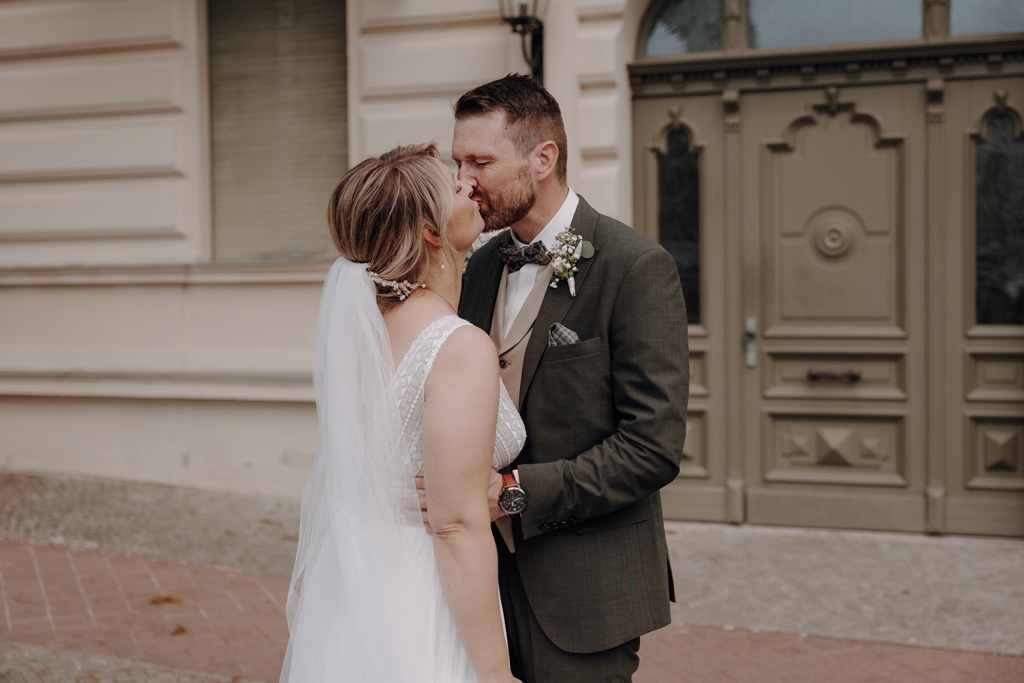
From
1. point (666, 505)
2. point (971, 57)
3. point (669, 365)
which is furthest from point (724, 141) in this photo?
point (669, 365)

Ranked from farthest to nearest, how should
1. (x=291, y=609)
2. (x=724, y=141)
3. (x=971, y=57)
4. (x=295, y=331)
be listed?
(x=295, y=331)
(x=724, y=141)
(x=971, y=57)
(x=291, y=609)

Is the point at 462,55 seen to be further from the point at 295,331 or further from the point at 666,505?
the point at 666,505

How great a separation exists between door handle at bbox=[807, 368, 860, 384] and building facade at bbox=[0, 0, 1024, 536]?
15 millimetres

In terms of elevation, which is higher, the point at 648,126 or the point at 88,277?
the point at 648,126

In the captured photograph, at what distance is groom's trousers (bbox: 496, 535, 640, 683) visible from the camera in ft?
7.92

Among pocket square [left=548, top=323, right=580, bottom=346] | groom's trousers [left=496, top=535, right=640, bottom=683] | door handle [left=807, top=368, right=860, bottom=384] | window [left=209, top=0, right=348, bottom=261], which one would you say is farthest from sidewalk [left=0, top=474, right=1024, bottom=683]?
pocket square [left=548, top=323, right=580, bottom=346]

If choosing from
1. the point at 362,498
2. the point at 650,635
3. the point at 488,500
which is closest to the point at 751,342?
the point at 650,635

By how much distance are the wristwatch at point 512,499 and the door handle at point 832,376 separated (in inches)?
184

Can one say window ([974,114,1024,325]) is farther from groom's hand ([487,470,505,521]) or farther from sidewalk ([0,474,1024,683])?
groom's hand ([487,470,505,521])

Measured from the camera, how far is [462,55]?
682 cm

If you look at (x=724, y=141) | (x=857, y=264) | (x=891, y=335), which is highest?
(x=724, y=141)

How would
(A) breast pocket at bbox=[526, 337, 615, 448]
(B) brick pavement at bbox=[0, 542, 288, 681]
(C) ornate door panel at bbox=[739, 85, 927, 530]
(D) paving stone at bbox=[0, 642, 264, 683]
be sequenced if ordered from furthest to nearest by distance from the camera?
(C) ornate door panel at bbox=[739, 85, 927, 530] → (B) brick pavement at bbox=[0, 542, 288, 681] → (D) paving stone at bbox=[0, 642, 264, 683] → (A) breast pocket at bbox=[526, 337, 615, 448]

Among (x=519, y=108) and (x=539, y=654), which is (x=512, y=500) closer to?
(x=539, y=654)

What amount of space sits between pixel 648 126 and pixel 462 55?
1391 mm
